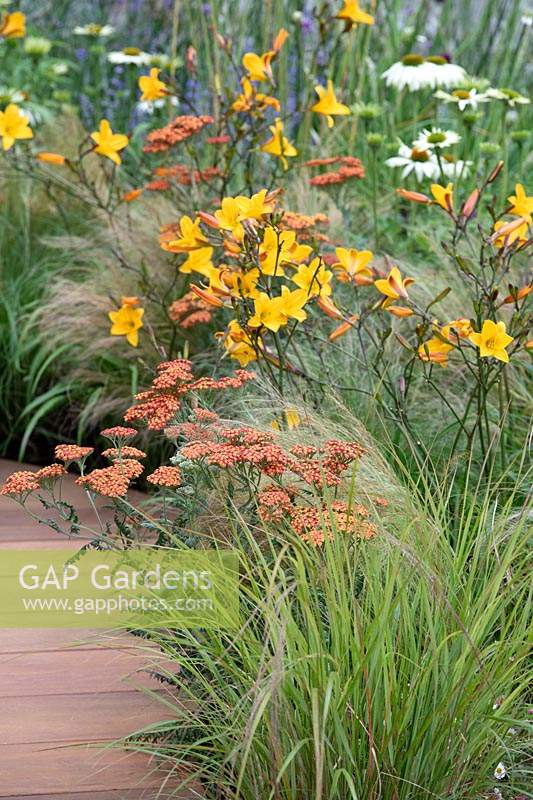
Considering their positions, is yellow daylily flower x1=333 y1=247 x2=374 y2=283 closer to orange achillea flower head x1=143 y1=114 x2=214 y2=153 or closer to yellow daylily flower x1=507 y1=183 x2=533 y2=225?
yellow daylily flower x1=507 y1=183 x2=533 y2=225

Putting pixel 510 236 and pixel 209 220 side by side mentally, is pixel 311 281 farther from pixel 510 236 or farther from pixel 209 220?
pixel 510 236

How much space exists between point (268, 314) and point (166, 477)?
0.52 m

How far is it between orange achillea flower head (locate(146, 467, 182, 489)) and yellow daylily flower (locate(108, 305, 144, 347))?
116 centimetres

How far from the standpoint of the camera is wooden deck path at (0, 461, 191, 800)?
7.00ft

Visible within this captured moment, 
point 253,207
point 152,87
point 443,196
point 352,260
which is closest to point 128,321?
point 152,87

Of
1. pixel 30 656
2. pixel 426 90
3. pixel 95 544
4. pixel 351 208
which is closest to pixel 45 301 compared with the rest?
pixel 351 208

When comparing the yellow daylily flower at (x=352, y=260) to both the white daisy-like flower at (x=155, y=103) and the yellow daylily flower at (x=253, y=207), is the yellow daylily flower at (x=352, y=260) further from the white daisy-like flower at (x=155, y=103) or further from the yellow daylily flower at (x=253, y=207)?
the white daisy-like flower at (x=155, y=103)

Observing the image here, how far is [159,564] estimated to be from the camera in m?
2.21

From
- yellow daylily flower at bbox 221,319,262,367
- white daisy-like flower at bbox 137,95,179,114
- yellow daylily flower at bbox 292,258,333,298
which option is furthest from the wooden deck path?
white daisy-like flower at bbox 137,95,179,114

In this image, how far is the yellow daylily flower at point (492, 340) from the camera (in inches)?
96.7

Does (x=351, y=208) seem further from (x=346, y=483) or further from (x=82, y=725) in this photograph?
(x=82, y=725)

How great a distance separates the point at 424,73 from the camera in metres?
4.39

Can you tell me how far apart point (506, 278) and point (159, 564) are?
72.4 inches

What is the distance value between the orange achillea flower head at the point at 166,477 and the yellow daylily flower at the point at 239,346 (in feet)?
1.75
